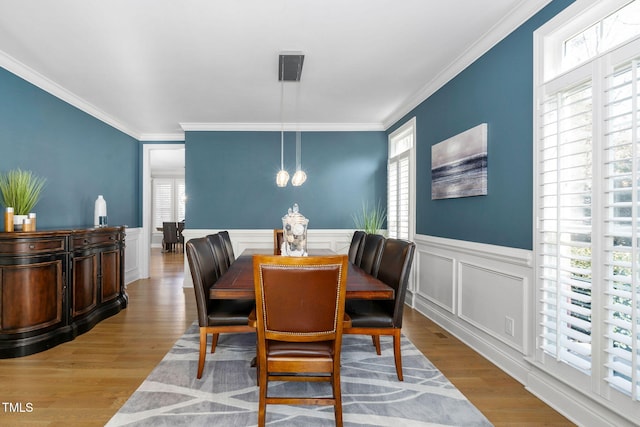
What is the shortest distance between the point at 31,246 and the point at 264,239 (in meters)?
2.95

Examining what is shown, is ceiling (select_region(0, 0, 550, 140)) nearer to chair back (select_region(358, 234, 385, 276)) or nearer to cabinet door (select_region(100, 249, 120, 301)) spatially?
chair back (select_region(358, 234, 385, 276))

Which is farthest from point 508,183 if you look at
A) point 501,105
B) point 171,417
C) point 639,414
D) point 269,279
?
point 171,417

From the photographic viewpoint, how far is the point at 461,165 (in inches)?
121

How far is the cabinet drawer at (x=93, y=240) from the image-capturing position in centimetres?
323

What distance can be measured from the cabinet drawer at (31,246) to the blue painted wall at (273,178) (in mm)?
2291

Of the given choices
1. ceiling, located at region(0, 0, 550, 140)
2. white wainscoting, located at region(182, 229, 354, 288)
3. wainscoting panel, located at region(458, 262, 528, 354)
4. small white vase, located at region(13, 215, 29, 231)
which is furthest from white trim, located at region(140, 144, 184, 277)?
wainscoting panel, located at region(458, 262, 528, 354)

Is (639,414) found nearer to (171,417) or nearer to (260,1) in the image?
(171,417)

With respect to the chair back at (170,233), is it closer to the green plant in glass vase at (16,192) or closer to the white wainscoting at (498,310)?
the green plant in glass vase at (16,192)

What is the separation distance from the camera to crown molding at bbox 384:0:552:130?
7.34ft

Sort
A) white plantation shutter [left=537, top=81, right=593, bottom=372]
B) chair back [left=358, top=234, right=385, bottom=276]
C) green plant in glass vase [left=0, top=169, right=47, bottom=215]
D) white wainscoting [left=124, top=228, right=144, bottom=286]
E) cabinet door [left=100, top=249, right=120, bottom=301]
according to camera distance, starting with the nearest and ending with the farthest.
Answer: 1. white plantation shutter [left=537, top=81, right=593, bottom=372]
2. chair back [left=358, top=234, right=385, bottom=276]
3. green plant in glass vase [left=0, top=169, right=47, bottom=215]
4. cabinet door [left=100, top=249, right=120, bottom=301]
5. white wainscoting [left=124, top=228, right=144, bottom=286]

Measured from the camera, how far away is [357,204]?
534 centimetres

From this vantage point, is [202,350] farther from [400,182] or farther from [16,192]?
[400,182]

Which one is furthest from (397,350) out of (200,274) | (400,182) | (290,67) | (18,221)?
(18,221)

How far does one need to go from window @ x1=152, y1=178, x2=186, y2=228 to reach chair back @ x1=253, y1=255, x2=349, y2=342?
10.3 meters
